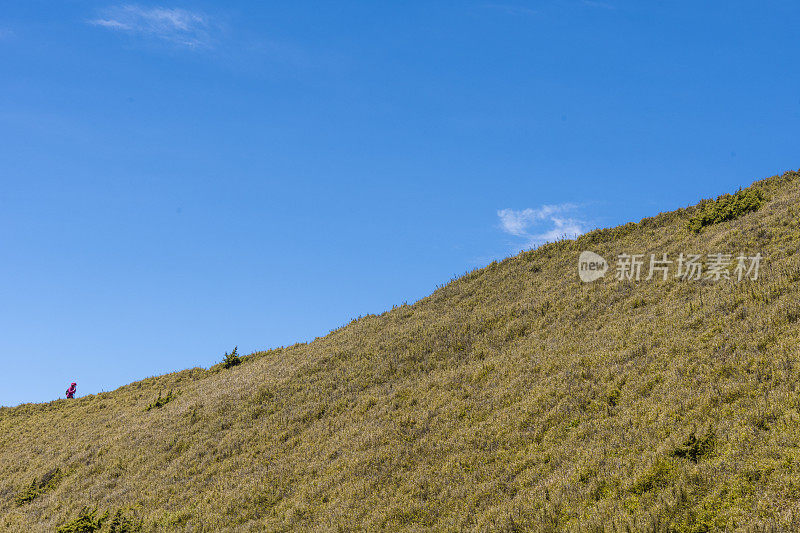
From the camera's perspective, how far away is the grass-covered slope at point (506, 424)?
9.61 meters

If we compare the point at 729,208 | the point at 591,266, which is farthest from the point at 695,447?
the point at 729,208

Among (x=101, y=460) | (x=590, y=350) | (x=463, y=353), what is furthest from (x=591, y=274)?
(x=101, y=460)

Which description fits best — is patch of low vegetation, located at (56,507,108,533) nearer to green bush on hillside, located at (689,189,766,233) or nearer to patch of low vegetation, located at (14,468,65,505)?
patch of low vegetation, located at (14,468,65,505)

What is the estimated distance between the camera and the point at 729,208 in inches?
1110

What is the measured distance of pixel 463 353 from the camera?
76.2ft

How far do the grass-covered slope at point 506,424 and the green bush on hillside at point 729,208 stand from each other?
6.3 inches

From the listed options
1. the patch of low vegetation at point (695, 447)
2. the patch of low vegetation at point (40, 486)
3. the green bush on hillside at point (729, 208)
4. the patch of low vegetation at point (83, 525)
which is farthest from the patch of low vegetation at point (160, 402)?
the green bush on hillside at point (729, 208)

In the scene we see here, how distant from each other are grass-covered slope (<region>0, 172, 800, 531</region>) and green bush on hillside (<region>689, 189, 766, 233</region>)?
0.16m

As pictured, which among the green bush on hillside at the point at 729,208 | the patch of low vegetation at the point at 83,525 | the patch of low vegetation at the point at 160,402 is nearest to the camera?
the patch of low vegetation at the point at 83,525

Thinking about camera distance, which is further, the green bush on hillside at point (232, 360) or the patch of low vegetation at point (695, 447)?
the green bush on hillside at point (232, 360)

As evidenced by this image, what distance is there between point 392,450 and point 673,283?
537 inches

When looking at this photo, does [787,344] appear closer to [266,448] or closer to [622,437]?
[622,437]

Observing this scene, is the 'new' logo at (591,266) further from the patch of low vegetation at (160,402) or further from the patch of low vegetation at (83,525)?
the patch of low vegetation at (160,402)

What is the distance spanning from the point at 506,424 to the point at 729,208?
21.6 meters
